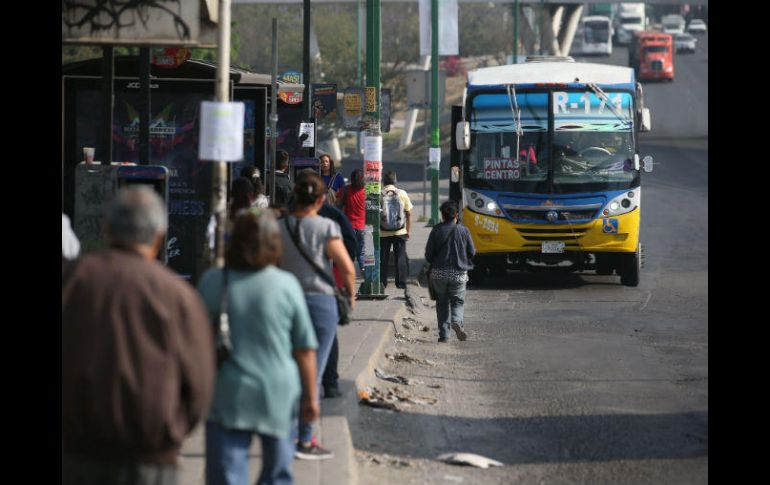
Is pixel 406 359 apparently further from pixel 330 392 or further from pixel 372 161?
pixel 372 161

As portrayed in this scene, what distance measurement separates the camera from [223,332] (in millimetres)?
5914

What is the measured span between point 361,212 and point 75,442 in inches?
553

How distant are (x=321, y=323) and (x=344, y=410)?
1637 mm

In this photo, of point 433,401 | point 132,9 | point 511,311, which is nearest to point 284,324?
point 132,9

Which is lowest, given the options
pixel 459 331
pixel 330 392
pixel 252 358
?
pixel 459 331

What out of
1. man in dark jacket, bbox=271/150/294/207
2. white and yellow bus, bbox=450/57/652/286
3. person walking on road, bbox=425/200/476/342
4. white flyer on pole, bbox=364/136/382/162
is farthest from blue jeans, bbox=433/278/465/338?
white and yellow bus, bbox=450/57/652/286

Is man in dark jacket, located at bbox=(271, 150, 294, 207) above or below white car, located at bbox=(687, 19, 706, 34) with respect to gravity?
below

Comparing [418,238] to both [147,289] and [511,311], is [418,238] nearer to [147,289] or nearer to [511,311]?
[511,311]

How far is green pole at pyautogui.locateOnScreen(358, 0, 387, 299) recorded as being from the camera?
1747 centimetres

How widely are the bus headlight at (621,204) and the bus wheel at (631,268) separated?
1.93 feet

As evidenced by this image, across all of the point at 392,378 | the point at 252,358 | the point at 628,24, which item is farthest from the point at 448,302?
the point at 628,24

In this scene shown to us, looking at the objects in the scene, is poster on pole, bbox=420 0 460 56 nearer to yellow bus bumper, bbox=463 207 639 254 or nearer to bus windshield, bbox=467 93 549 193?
bus windshield, bbox=467 93 549 193

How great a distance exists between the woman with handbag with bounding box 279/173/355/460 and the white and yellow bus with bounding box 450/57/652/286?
493 inches

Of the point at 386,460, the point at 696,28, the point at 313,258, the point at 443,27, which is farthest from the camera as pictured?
the point at 696,28
